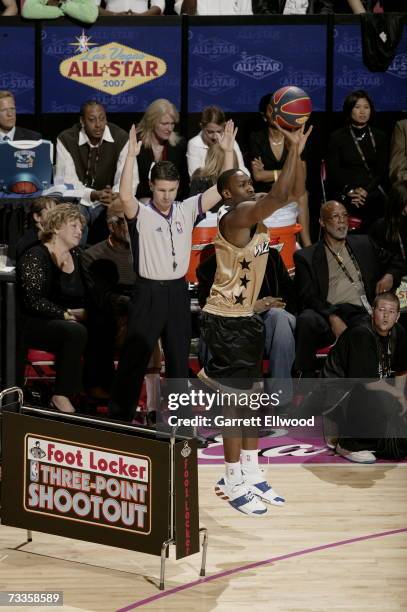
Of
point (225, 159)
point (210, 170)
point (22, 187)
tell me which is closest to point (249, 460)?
point (225, 159)

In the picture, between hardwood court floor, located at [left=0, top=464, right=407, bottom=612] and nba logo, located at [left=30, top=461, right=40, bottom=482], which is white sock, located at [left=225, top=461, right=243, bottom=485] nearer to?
hardwood court floor, located at [left=0, top=464, right=407, bottom=612]

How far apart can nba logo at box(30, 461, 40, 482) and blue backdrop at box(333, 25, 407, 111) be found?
6.02m

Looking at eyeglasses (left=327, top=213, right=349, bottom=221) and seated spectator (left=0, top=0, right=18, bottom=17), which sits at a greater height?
seated spectator (left=0, top=0, right=18, bottom=17)

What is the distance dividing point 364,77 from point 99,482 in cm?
621

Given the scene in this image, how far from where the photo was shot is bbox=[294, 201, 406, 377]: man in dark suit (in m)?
10.0

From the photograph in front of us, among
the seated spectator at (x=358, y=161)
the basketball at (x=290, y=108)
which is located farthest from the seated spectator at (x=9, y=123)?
the basketball at (x=290, y=108)

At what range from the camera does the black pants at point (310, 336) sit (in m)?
10.0

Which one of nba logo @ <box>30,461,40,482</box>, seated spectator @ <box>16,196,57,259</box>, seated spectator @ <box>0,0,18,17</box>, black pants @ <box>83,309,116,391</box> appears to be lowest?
black pants @ <box>83,309,116,391</box>

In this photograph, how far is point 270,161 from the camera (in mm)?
11203

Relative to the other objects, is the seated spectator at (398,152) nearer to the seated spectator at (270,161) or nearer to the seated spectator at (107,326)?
the seated spectator at (270,161)

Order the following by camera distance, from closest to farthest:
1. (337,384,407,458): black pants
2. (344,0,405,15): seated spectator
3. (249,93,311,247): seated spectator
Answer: (337,384,407,458): black pants
(249,93,311,247): seated spectator
(344,0,405,15): seated spectator

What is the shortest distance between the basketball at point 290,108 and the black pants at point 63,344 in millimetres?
2212

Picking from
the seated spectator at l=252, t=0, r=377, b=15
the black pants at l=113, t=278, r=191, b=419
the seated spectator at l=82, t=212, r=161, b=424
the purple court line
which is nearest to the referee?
the black pants at l=113, t=278, r=191, b=419

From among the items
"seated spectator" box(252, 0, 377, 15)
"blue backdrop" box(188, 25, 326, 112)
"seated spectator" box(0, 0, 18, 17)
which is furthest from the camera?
"seated spectator" box(252, 0, 377, 15)
